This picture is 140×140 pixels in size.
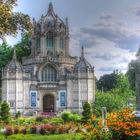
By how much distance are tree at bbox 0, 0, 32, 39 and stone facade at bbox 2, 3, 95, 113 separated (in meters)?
40.3

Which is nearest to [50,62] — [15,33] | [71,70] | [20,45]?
[71,70]

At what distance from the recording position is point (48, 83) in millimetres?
61594

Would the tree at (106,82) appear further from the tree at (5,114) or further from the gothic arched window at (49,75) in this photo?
the tree at (5,114)

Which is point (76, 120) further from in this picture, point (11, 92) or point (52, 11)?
point (52, 11)

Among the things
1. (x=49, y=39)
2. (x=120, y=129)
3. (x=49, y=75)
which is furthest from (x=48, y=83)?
(x=120, y=129)

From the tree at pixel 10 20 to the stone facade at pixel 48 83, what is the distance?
40289mm

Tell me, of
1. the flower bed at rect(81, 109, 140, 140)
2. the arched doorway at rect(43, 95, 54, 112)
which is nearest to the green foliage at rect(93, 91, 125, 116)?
the arched doorway at rect(43, 95, 54, 112)

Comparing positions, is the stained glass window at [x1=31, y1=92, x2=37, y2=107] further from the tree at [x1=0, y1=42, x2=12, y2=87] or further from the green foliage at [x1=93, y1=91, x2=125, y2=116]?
the tree at [x1=0, y1=42, x2=12, y2=87]

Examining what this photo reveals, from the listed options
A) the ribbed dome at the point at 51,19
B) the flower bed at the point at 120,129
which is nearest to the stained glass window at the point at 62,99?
the ribbed dome at the point at 51,19

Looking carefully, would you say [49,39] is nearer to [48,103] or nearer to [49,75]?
[49,75]

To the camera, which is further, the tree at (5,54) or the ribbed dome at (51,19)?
the tree at (5,54)

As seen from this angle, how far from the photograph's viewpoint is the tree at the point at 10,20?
746 inches

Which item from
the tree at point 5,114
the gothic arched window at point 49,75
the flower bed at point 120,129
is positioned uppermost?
the gothic arched window at point 49,75

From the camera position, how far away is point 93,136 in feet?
54.3
